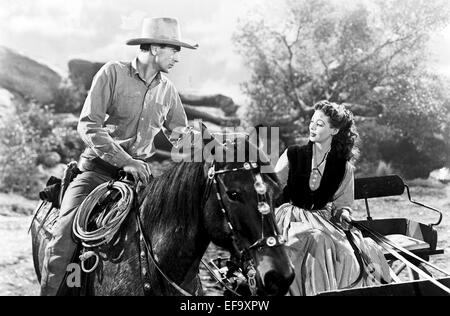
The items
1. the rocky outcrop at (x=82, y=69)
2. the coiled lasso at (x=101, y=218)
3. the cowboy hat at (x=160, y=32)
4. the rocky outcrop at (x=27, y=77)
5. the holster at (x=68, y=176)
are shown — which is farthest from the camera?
the rocky outcrop at (x=82, y=69)

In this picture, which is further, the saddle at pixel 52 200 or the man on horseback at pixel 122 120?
the saddle at pixel 52 200

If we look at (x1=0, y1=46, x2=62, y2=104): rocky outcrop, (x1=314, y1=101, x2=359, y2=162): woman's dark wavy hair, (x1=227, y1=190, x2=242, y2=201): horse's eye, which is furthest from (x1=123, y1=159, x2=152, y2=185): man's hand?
(x1=0, y1=46, x2=62, y2=104): rocky outcrop

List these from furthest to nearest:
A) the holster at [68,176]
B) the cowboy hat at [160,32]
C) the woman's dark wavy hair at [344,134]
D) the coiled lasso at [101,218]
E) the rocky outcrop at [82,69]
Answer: the rocky outcrop at [82,69] → the woman's dark wavy hair at [344,134] → the holster at [68,176] → the cowboy hat at [160,32] → the coiled lasso at [101,218]

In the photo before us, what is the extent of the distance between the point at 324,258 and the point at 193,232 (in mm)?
777

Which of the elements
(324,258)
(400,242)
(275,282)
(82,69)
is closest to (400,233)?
(400,242)

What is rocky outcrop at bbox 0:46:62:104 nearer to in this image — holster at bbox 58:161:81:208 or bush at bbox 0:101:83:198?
bush at bbox 0:101:83:198

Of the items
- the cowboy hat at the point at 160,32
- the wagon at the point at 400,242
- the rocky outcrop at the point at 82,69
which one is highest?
the rocky outcrop at the point at 82,69

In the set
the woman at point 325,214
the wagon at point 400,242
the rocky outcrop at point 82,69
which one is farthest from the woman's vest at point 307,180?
the rocky outcrop at point 82,69

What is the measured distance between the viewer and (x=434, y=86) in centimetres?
436

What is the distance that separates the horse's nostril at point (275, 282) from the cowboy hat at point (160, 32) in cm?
102

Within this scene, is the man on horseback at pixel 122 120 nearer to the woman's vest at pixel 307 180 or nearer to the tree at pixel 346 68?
the woman's vest at pixel 307 180

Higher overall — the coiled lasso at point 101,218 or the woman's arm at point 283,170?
the woman's arm at point 283,170

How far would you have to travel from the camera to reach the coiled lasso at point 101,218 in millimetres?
1791

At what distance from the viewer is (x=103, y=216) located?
6.15 ft
